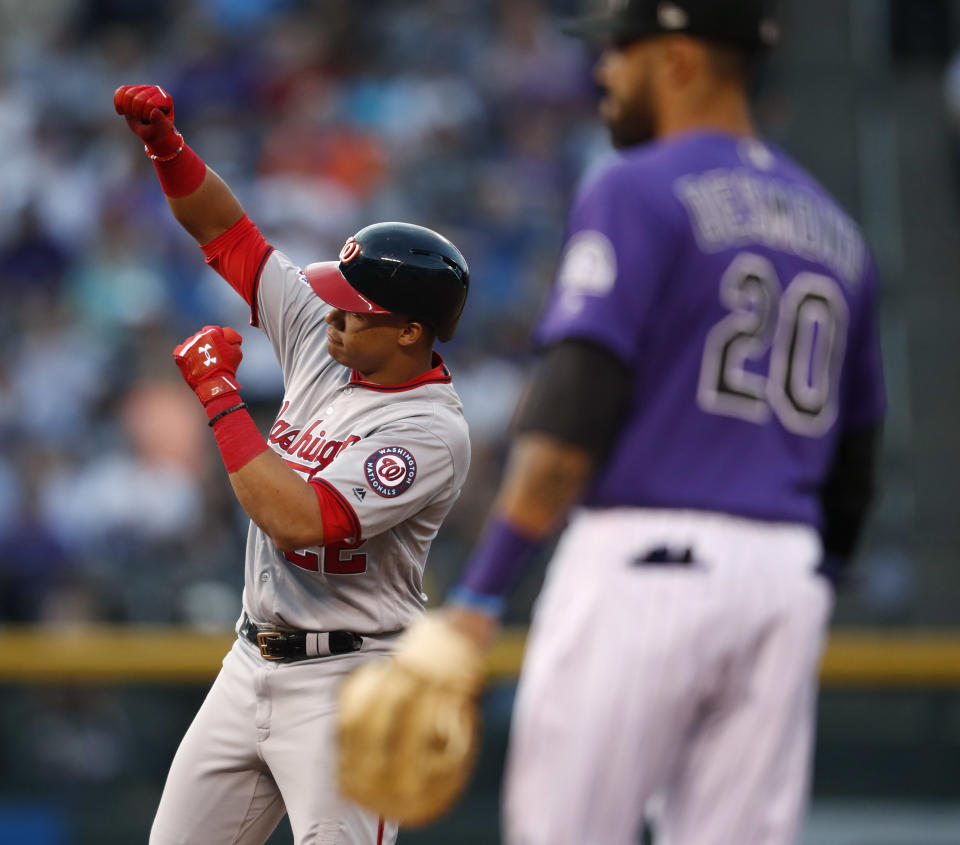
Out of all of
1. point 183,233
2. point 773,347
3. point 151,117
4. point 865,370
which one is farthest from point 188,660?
point 773,347

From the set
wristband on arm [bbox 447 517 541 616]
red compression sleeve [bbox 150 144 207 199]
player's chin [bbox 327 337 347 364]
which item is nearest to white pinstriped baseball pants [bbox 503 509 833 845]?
wristband on arm [bbox 447 517 541 616]

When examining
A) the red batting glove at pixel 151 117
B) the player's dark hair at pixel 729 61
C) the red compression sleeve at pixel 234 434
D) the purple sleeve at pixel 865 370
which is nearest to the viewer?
the player's dark hair at pixel 729 61

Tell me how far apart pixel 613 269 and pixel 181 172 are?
1.57 metres

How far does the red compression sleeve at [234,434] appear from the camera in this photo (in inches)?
116

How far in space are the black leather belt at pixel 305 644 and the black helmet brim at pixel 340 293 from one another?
0.70 metres

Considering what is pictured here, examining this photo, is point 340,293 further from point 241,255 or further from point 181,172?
point 181,172

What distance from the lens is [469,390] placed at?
842 cm

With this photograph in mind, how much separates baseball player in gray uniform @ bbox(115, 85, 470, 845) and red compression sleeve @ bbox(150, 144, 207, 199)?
30 millimetres

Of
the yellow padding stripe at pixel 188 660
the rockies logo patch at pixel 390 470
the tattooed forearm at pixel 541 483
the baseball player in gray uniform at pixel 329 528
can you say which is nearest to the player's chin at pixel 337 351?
the baseball player in gray uniform at pixel 329 528

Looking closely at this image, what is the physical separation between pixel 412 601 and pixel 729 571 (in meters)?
1.26

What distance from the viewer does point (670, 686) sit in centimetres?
217

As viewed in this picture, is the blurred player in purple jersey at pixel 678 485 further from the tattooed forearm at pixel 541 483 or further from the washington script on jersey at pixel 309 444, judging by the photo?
the washington script on jersey at pixel 309 444

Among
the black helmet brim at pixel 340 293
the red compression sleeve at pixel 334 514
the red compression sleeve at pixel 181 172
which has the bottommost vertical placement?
the red compression sleeve at pixel 334 514

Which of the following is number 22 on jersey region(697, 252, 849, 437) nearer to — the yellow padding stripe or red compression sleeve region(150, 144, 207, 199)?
red compression sleeve region(150, 144, 207, 199)
